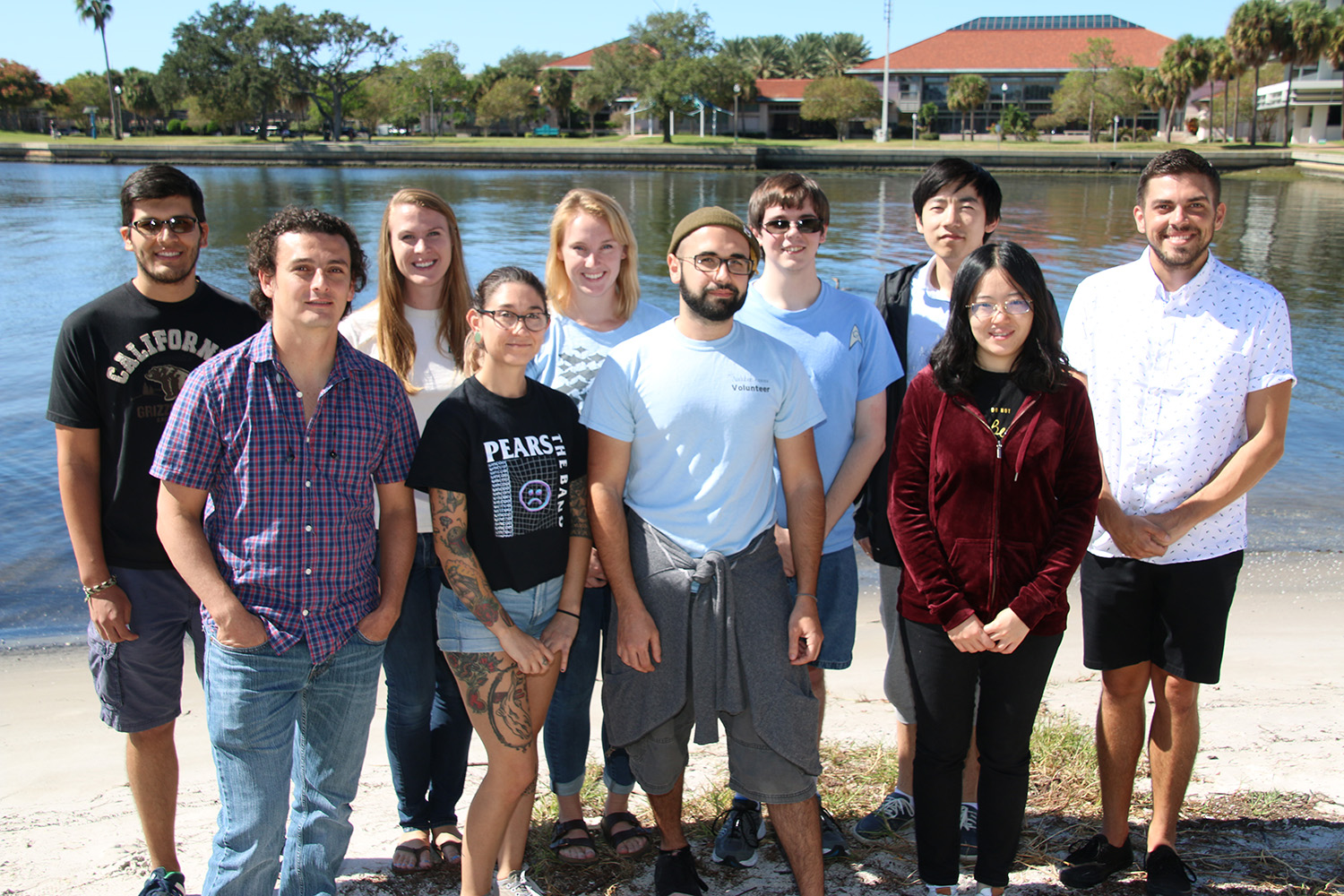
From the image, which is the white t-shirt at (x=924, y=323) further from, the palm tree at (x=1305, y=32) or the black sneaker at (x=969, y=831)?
the palm tree at (x=1305, y=32)

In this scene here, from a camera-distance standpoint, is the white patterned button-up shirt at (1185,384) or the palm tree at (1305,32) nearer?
the white patterned button-up shirt at (1185,384)

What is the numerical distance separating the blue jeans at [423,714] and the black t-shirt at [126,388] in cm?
77

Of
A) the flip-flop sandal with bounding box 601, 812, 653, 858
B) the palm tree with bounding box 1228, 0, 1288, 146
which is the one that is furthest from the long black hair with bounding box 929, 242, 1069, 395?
the palm tree with bounding box 1228, 0, 1288, 146

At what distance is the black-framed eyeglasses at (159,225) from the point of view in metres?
2.96

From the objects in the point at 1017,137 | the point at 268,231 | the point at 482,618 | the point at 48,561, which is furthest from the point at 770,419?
the point at 1017,137

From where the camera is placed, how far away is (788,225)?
333 centimetres

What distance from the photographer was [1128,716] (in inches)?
126

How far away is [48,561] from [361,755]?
566cm

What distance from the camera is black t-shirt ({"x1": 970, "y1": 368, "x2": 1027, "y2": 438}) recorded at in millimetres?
2816

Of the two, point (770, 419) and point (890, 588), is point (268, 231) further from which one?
point (890, 588)

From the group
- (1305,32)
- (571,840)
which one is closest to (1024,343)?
(571,840)

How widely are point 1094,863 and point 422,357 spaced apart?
9.45 ft

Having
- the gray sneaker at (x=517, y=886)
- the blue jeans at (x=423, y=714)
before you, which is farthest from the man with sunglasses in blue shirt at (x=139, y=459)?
the gray sneaker at (x=517, y=886)

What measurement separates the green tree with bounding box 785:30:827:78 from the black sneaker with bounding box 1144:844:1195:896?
96.9 m
